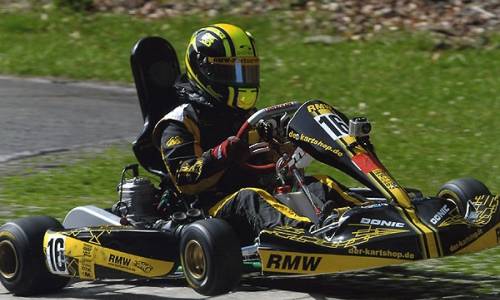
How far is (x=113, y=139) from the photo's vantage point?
1211cm

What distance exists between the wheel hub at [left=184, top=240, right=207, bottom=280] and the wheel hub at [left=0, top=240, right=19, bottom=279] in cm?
109

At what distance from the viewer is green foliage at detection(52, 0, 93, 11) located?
1725 cm

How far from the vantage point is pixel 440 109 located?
12695 mm

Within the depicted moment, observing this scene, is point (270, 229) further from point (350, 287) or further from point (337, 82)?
point (337, 82)

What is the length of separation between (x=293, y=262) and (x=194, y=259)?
1.80ft

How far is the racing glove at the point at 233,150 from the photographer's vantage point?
6.43 metres

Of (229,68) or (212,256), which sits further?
(229,68)

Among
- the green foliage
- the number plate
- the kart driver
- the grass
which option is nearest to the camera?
the kart driver

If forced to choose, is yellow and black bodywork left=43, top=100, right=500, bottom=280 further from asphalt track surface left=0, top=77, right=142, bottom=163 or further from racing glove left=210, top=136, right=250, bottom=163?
asphalt track surface left=0, top=77, right=142, bottom=163

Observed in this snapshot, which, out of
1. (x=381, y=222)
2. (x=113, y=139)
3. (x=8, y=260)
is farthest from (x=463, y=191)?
(x=113, y=139)

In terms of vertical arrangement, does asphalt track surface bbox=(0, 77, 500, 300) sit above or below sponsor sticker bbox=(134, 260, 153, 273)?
below

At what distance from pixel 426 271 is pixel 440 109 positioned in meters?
5.85

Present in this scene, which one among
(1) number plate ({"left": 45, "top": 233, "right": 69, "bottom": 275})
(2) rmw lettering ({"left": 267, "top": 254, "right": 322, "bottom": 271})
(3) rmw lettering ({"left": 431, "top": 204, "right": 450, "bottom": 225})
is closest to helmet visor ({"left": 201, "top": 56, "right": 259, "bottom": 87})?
(1) number plate ({"left": 45, "top": 233, "right": 69, "bottom": 275})

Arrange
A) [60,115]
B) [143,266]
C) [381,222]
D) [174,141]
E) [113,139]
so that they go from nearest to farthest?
[381,222], [143,266], [174,141], [113,139], [60,115]
